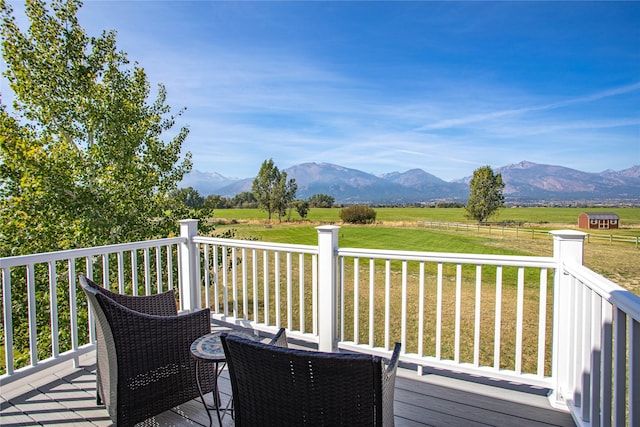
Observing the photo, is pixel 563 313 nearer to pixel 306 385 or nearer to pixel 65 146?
pixel 306 385

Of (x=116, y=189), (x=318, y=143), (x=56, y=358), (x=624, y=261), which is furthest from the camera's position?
(x=318, y=143)

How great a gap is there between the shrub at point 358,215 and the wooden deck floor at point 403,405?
29.7m

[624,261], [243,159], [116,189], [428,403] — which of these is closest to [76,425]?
[428,403]

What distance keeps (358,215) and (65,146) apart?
27.0m

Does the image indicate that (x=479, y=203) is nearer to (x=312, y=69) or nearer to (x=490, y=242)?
(x=490, y=242)

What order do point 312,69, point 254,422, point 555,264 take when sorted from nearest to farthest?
point 254,422 < point 555,264 < point 312,69

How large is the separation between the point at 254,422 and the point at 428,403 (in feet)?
4.78

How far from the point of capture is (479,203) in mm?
39469

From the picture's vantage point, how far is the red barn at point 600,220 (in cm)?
2880

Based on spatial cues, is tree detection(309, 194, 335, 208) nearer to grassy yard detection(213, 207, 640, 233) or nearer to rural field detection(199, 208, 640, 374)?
grassy yard detection(213, 207, 640, 233)

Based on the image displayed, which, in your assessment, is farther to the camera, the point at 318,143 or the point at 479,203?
the point at 318,143

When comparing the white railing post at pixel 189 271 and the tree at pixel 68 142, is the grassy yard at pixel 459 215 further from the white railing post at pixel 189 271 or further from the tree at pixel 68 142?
the white railing post at pixel 189 271

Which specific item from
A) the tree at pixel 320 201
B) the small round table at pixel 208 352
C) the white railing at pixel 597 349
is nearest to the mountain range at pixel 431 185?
the tree at pixel 320 201

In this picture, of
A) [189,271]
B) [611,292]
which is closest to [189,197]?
[189,271]
